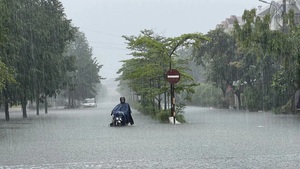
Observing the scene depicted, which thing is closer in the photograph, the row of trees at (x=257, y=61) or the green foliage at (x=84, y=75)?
the row of trees at (x=257, y=61)

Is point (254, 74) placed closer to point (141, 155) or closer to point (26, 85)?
point (26, 85)

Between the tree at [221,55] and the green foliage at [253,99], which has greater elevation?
the tree at [221,55]

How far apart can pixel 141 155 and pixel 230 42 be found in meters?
42.3

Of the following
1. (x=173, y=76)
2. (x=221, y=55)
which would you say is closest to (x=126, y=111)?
(x=173, y=76)

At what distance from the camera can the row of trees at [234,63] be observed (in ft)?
99.4

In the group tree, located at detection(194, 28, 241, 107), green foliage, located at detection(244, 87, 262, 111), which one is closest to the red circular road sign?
green foliage, located at detection(244, 87, 262, 111)

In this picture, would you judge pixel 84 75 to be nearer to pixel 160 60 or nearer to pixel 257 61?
pixel 257 61

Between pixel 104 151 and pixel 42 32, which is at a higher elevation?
pixel 42 32

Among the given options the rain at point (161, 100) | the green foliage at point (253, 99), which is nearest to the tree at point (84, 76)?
the rain at point (161, 100)

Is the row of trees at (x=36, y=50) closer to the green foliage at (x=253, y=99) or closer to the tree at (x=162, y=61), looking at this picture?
the tree at (x=162, y=61)

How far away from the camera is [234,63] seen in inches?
2035

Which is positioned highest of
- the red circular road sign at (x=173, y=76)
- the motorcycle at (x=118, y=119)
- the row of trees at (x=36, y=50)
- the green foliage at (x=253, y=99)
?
the row of trees at (x=36, y=50)

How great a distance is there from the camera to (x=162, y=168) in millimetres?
10453

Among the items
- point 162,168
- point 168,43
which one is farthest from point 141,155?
point 168,43
